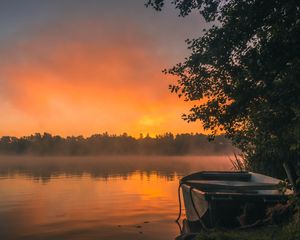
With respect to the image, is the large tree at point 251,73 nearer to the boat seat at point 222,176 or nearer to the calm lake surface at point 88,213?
the calm lake surface at point 88,213

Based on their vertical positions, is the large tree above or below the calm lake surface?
above

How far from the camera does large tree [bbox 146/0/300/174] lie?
35.9 feet

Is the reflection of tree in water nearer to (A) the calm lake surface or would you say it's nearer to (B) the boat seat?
(A) the calm lake surface

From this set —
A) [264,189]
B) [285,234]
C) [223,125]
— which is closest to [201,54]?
[223,125]

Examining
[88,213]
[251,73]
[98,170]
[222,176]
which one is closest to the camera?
[251,73]

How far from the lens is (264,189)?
61.1ft

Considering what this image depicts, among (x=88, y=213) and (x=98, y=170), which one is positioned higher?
(x=98, y=170)

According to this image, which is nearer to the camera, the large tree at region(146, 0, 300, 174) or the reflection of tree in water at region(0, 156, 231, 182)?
the large tree at region(146, 0, 300, 174)

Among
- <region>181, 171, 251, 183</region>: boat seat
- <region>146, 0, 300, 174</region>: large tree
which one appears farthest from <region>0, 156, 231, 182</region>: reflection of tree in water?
<region>146, 0, 300, 174</region>: large tree

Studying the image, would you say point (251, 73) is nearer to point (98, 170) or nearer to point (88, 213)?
point (88, 213)

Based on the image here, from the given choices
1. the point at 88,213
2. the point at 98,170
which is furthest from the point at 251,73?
the point at 98,170

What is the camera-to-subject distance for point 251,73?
1165 centimetres

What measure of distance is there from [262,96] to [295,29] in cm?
226

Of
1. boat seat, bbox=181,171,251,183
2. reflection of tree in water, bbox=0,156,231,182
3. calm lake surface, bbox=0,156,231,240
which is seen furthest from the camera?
reflection of tree in water, bbox=0,156,231,182
